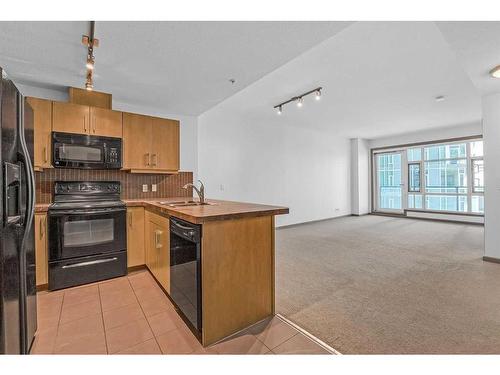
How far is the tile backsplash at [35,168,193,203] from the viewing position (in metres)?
2.84

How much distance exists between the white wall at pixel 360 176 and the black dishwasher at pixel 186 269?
7047 mm

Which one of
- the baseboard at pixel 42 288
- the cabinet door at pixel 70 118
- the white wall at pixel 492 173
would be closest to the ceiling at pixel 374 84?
the white wall at pixel 492 173

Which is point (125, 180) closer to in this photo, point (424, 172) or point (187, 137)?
point (187, 137)

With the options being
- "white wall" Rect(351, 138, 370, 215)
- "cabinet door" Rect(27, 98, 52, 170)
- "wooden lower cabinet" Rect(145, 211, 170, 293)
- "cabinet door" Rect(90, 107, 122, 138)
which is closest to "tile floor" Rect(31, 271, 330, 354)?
"wooden lower cabinet" Rect(145, 211, 170, 293)

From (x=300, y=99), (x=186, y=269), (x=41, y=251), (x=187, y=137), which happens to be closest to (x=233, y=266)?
(x=186, y=269)

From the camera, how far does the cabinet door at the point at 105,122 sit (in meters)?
2.86

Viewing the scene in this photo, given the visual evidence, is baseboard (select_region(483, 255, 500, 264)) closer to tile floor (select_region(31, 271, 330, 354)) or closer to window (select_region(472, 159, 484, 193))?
tile floor (select_region(31, 271, 330, 354))

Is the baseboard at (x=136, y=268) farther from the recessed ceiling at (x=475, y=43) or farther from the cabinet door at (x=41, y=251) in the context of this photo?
the recessed ceiling at (x=475, y=43)

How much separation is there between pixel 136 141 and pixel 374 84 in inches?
135

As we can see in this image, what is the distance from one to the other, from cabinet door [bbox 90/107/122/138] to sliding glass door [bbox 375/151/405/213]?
778 cm

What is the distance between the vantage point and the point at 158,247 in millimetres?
2477

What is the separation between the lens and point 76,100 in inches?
112

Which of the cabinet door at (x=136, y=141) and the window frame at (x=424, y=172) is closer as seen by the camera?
the cabinet door at (x=136, y=141)
